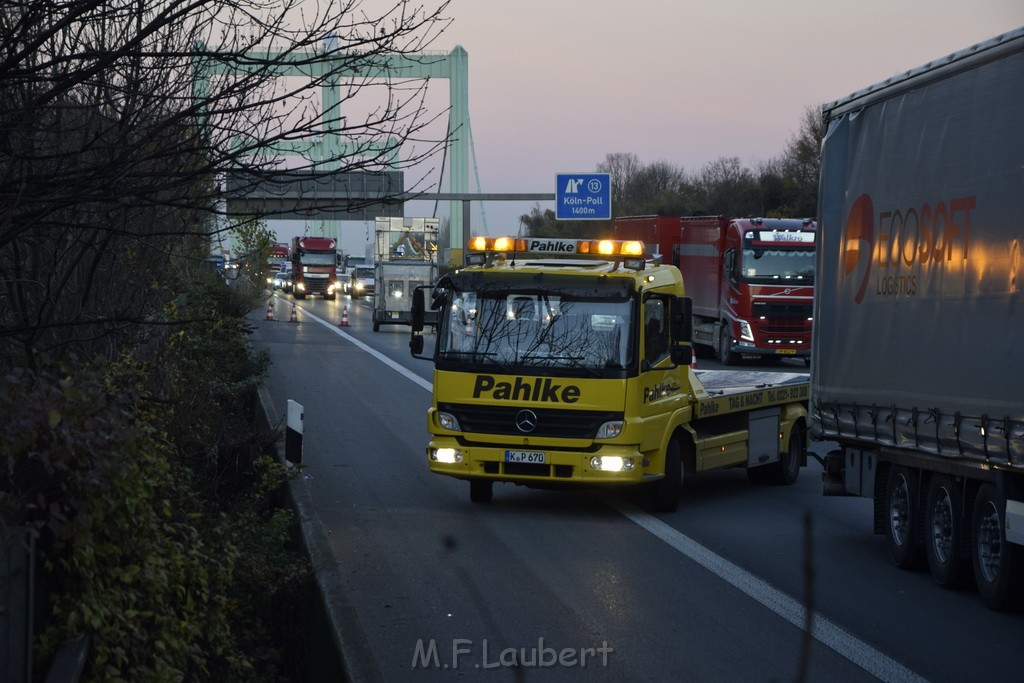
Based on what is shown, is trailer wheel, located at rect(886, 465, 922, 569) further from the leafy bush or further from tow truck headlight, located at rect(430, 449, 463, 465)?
the leafy bush

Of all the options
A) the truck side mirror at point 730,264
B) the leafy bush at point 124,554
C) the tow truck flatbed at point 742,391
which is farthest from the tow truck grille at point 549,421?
the truck side mirror at point 730,264

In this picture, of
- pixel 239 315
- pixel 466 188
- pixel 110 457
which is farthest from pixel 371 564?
pixel 466 188

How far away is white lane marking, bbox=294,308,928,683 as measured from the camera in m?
7.68

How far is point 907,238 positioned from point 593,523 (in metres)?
4.03

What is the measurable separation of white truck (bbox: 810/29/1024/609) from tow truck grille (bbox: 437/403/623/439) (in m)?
1.99

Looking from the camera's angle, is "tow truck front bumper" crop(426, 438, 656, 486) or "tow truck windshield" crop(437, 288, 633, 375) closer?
"tow truck front bumper" crop(426, 438, 656, 486)

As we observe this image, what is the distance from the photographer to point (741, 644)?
8.16 m

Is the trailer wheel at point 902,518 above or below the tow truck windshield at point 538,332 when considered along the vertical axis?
below

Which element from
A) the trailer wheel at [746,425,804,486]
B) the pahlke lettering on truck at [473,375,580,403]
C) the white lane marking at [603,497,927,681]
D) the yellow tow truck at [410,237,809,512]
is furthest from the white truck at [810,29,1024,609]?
the trailer wheel at [746,425,804,486]

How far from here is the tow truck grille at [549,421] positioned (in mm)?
12250

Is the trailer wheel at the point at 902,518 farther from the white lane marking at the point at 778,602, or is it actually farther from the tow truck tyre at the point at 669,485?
the tow truck tyre at the point at 669,485

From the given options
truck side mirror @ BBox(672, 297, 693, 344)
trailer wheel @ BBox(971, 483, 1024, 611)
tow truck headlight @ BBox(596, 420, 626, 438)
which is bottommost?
trailer wheel @ BBox(971, 483, 1024, 611)

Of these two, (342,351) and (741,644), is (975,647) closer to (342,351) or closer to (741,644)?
(741,644)

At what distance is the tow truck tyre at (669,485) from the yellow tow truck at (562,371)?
0.01 metres
